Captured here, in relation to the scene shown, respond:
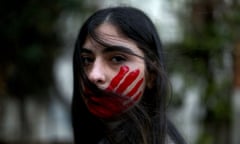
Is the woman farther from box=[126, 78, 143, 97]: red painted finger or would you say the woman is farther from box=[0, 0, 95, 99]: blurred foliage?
box=[0, 0, 95, 99]: blurred foliage

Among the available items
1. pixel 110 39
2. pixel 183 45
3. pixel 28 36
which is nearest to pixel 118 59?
pixel 110 39

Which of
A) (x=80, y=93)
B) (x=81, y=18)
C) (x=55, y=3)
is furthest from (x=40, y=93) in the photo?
(x=80, y=93)

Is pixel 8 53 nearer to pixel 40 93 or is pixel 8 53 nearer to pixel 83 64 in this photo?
pixel 40 93

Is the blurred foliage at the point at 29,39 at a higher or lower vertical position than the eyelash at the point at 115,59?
lower

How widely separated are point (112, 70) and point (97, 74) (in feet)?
0.36

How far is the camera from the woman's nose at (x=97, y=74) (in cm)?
320

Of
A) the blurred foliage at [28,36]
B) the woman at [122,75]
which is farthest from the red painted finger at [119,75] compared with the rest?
the blurred foliage at [28,36]

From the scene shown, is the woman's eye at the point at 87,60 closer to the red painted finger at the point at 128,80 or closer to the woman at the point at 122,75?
the woman at the point at 122,75

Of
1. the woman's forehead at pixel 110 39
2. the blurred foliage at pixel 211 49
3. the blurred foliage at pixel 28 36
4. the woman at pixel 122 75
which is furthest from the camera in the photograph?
the blurred foliage at pixel 211 49

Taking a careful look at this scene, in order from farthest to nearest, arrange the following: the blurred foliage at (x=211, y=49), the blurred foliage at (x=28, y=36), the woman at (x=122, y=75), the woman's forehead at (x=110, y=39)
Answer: the blurred foliage at (x=211, y=49) < the blurred foliage at (x=28, y=36) < the woman's forehead at (x=110, y=39) < the woman at (x=122, y=75)

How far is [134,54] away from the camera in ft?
10.6

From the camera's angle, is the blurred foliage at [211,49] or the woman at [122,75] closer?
the woman at [122,75]

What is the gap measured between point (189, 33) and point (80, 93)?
478 centimetres

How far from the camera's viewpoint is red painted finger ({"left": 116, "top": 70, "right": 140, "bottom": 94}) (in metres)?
3.30
